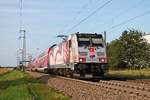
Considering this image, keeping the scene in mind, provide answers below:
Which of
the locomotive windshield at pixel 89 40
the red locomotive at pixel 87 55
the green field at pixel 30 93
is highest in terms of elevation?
the locomotive windshield at pixel 89 40

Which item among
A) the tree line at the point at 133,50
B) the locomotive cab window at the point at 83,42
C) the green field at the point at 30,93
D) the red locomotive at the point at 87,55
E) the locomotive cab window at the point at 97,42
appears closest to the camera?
the green field at the point at 30,93

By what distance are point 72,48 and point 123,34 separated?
3204 cm

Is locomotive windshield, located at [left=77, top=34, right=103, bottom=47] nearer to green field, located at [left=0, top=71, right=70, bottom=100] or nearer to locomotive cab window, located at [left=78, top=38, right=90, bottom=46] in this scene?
locomotive cab window, located at [left=78, top=38, right=90, bottom=46]

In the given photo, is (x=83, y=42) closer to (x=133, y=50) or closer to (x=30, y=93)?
(x=30, y=93)

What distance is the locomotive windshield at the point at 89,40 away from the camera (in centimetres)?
2806

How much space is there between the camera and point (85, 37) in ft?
93.0

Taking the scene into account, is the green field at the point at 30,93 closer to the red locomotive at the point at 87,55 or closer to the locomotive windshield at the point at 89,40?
the red locomotive at the point at 87,55

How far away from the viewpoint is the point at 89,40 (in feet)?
92.3

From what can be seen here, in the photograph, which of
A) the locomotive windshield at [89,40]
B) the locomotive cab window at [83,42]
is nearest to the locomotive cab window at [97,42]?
the locomotive windshield at [89,40]

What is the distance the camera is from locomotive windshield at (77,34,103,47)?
1105 inches

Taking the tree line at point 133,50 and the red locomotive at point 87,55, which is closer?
the red locomotive at point 87,55

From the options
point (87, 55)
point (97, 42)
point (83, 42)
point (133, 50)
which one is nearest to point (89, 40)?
point (83, 42)

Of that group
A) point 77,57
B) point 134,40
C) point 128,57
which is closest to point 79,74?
point 77,57

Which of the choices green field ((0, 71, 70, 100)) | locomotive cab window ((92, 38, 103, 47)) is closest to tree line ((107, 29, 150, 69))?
locomotive cab window ((92, 38, 103, 47))
